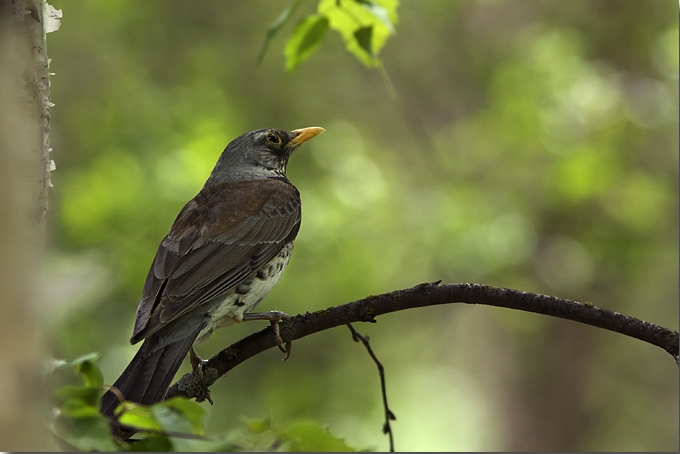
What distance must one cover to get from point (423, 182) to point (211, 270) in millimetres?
5923

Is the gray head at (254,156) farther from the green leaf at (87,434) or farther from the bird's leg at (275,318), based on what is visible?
the green leaf at (87,434)

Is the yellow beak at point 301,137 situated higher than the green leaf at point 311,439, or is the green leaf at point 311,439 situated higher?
the yellow beak at point 301,137

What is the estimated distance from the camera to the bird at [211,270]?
10.4ft

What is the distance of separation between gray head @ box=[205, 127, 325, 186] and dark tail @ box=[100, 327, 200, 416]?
192cm

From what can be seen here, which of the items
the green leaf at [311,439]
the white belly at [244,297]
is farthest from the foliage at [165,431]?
the white belly at [244,297]

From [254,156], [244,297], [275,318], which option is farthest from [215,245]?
[254,156]

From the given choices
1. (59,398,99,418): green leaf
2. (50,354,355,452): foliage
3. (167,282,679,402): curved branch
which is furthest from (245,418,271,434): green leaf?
(167,282,679,402): curved branch

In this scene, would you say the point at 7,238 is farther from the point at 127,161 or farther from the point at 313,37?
the point at 127,161

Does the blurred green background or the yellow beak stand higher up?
the blurred green background

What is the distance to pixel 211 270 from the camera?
3.79 metres

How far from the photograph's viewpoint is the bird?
3.16 meters

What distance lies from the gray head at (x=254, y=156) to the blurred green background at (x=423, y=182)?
1.83 m

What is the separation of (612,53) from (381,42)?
724cm

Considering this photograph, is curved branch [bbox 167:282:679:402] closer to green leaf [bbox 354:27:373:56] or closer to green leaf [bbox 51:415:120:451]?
green leaf [bbox 354:27:373:56]
